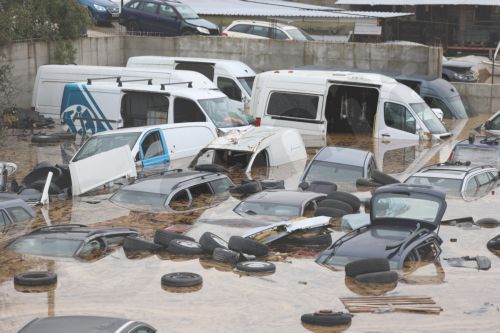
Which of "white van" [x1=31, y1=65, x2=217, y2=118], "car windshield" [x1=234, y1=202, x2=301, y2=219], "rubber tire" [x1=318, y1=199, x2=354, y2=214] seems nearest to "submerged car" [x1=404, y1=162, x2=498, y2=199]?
"rubber tire" [x1=318, y1=199, x2=354, y2=214]

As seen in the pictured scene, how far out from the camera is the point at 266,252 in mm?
15008

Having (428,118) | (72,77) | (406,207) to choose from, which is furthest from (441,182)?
(72,77)

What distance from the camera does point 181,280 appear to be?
13.3m

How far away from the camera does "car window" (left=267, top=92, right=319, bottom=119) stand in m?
26.9

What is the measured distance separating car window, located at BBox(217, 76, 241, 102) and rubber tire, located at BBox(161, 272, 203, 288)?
17164mm

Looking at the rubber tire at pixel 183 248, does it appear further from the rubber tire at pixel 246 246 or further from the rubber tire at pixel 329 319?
the rubber tire at pixel 329 319

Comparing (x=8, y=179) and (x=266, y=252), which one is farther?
(x=8, y=179)

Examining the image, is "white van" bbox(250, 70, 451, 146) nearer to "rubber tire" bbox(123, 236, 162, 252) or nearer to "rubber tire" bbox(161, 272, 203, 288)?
"rubber tire" bbox(123, 236, 162, 252)

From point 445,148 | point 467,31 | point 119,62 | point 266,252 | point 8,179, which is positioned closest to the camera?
point 266,252

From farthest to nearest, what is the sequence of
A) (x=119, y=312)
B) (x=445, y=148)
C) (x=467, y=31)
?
(x=467, y=31) < (x=445, y=148) < (x=119, y=312)

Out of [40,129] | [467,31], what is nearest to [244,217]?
[40,129]

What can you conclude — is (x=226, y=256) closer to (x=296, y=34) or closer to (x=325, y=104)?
(x=325, y=104)

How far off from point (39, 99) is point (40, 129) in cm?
113

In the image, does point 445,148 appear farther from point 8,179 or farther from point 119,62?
point 119,62
